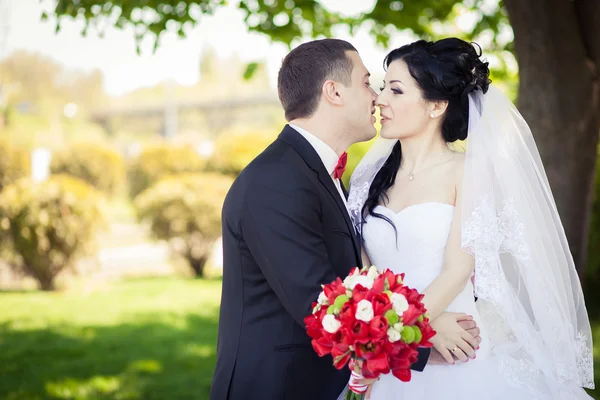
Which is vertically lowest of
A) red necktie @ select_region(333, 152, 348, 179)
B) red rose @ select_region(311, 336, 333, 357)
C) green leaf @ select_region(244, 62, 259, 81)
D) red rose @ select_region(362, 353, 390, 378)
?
red rose @ select_region(362, 353, 390, 378)

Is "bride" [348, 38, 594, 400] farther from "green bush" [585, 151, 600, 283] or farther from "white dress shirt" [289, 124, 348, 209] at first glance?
"green bush" [585, 151, 600, 283]

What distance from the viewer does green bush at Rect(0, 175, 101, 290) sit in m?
9.71

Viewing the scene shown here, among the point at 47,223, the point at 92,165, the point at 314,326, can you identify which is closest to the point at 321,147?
the point at 314,326

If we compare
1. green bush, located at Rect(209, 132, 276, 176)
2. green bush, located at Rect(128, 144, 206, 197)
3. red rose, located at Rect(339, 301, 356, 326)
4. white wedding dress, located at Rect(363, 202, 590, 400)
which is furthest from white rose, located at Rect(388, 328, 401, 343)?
green bush, located at Rect(128, 144, 206, 197)

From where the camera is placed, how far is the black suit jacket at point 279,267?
244 cm

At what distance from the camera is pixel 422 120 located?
3184 mm

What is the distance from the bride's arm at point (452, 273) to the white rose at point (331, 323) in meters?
0.82

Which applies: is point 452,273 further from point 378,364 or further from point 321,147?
point 378,364

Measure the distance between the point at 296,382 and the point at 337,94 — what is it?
1196mm

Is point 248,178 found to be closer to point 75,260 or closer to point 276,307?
point 276,307

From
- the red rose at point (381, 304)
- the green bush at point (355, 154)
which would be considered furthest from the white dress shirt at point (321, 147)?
the green bush at point (355, 154)

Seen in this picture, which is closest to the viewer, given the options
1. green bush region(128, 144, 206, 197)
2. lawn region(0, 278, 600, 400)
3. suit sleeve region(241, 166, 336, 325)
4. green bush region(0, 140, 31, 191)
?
suit sleeve region(241, 166, 336, 325)

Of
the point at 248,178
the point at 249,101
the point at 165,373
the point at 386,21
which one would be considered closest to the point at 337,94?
the point at 248,178

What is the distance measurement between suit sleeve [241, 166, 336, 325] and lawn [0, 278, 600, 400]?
12.4 feet
